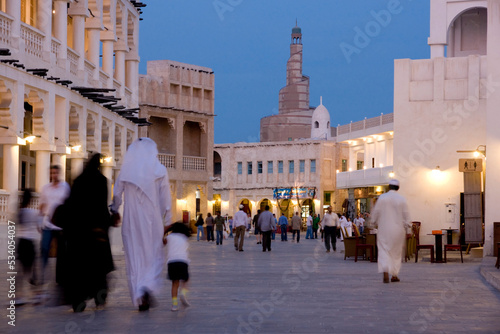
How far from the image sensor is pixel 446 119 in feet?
99.5

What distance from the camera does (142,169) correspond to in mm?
10633

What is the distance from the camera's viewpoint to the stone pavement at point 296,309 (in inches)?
342

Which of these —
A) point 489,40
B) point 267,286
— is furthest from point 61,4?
point 267,286

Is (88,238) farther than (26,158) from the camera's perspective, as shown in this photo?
No

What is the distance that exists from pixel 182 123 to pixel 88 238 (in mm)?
43414

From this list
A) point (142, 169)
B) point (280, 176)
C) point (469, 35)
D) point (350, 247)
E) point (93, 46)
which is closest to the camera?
point (142, 169)

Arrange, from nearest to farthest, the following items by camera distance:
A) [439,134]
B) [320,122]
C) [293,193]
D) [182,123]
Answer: [439,134], [182,123], [293,193], [320,122]

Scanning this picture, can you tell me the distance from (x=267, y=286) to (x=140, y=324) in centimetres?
524

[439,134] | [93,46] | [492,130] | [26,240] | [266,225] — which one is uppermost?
[93,46]

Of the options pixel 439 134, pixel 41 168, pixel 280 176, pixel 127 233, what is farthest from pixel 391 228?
pixel 280 176

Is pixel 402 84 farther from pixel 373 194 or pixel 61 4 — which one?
pixel 373 194

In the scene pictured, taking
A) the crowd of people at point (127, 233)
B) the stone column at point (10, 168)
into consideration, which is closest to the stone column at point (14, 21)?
the stone column at point (10, 168)

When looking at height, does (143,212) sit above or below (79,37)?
below

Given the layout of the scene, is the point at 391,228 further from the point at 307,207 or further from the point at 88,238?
the point at 307,207
